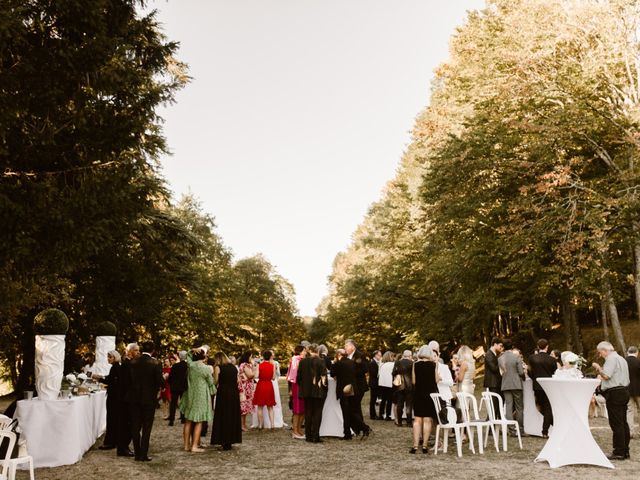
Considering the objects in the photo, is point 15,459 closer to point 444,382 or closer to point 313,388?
point 313,388

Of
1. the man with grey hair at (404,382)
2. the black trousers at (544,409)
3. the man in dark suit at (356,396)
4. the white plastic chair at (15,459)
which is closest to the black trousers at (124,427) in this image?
the white plastic chair at (15,459)

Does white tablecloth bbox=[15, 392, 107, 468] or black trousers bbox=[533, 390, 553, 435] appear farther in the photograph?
black trousers bbox=[533, 390, 553, 435]

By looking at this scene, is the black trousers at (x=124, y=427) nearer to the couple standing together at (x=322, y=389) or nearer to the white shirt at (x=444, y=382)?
the couple standing together at (x=322, y=389)

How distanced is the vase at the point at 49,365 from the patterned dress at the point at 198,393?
7.17ft

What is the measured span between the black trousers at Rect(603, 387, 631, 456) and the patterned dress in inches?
267

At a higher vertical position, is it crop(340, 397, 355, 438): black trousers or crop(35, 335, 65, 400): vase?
crop(35, 335, 65, 400): vase

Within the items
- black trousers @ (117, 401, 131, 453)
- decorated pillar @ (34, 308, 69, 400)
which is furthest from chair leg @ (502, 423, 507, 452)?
decorated pillar @ (34, 308, 69, 400)

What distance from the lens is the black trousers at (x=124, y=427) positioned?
1114cm

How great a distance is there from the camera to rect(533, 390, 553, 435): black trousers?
487 inches

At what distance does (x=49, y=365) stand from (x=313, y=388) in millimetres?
4898

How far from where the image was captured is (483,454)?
35.0 feet

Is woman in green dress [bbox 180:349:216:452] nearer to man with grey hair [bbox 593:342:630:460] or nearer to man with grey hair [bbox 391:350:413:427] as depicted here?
man with grey hair [bbox 391:350:413:427]

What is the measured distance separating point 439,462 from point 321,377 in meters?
3.24

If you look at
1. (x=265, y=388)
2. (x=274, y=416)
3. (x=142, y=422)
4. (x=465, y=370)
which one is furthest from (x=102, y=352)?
(x=465, y=370)
